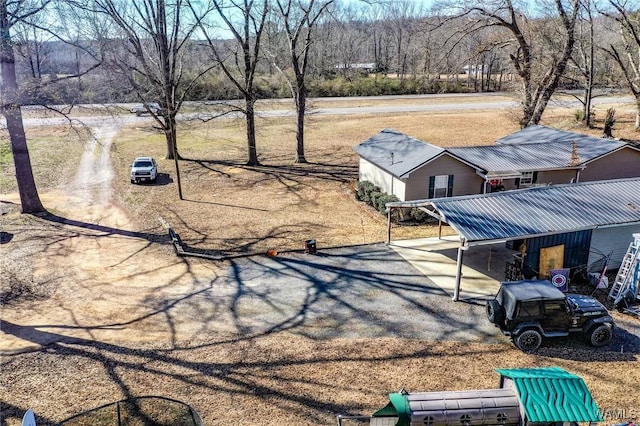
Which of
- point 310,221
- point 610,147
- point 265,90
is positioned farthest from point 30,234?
point 265,90

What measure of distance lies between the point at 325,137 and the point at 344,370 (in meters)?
36.0

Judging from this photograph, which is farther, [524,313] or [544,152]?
[544,152]

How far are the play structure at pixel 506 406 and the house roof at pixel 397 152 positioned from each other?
15.7m

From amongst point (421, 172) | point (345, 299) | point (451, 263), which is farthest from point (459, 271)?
point (421, 172)

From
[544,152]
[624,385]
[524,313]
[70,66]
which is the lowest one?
[624,385]

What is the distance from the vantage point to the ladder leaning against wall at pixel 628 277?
622 inches

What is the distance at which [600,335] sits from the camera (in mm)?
13367

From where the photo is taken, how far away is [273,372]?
40.0 ft

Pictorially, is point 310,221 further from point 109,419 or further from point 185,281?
point 109,419

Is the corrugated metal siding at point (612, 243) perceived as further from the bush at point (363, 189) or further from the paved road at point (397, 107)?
the paved road at point (397, 107)

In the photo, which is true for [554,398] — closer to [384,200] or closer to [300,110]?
[384,200]

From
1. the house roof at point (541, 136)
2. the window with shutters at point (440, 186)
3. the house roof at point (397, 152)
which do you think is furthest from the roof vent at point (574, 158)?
the house roof at point (397, 152)

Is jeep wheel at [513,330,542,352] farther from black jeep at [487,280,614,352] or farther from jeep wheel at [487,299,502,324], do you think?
jeep wheel at [487,299,502,324]

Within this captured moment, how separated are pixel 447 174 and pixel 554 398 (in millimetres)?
17405
